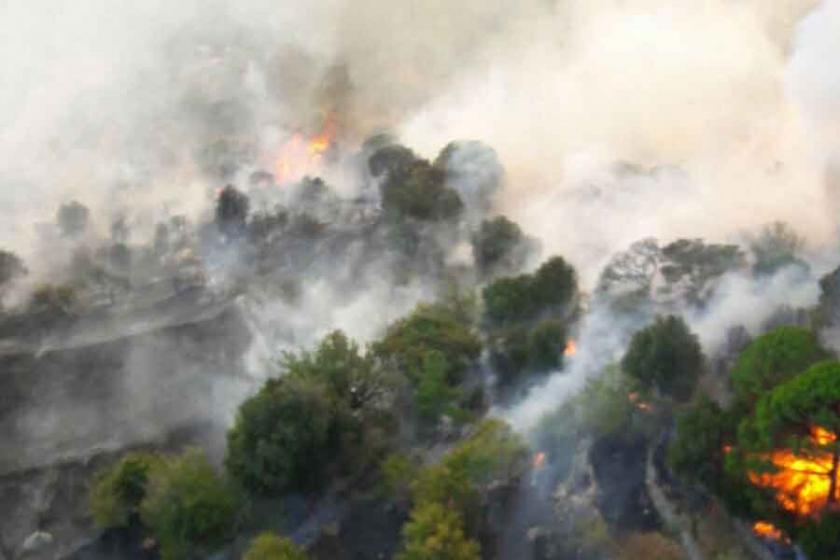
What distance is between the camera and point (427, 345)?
43719mm

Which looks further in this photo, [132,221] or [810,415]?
[132,221]

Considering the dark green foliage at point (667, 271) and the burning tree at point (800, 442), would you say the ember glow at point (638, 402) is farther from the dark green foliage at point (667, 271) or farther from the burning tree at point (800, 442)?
the dark green foliage at point (667, 271)

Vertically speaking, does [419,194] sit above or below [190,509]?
above

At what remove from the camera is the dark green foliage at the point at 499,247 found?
54469mm

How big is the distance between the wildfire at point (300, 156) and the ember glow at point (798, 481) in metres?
50.4

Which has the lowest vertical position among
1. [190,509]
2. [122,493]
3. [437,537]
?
[437,537]

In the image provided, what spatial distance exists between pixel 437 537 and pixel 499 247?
23792 millimetres

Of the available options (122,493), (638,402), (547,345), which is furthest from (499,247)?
(122,493)

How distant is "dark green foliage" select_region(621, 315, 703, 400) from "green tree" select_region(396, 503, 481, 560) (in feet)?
31.5

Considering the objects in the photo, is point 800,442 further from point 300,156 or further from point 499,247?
point 300,156

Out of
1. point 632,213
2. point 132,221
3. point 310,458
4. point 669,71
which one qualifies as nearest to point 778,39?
point 669,71

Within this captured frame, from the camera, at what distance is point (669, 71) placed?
80750mm

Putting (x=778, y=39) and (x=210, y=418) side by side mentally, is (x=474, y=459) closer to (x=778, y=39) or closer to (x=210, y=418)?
(x=210, y=418)

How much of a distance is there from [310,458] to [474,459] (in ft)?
22.2
